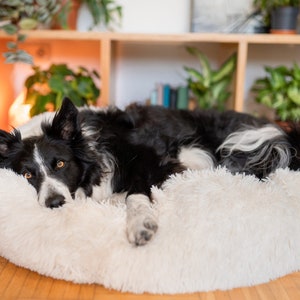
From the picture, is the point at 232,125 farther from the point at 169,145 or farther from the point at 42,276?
the point at 42,276

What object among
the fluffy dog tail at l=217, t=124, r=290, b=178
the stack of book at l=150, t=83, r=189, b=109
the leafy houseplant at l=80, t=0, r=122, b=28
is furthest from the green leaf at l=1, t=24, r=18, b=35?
the fluffy dog tail at l=217, t=124, r=290, b=178

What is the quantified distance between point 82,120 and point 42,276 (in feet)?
2.73

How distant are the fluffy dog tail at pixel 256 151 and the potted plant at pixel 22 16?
150 centimetres

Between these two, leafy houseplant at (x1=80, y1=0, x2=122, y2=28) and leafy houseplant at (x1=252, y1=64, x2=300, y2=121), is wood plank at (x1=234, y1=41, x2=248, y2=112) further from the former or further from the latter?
leafy houseplant at (x1=80, y1=0, x2=122, y2=28)

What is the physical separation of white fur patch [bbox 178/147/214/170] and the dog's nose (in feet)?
2.79

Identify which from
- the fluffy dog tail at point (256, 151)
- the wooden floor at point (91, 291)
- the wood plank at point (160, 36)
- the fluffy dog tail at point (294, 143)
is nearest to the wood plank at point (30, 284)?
the wooden floor at point (91, 291)

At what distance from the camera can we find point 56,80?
342 centimetres

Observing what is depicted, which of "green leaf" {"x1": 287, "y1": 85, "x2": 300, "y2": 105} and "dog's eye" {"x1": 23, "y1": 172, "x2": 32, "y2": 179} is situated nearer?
"dog's eye" {"x1": 23, "y1": 172, "x2": 32, "y2": 179}

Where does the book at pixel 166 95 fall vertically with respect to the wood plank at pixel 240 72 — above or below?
below

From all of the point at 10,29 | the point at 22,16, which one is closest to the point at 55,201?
the point at 10,29

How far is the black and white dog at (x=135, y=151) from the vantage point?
6.96 ft

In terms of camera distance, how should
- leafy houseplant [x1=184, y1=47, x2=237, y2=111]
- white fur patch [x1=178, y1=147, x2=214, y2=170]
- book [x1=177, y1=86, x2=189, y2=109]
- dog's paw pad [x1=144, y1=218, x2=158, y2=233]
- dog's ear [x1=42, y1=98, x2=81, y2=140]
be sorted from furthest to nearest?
book [x1=177, y1=86, x2=189, y2=109]
leafy houseplant [x1=184, y1=47, x2=237, y2=111]
white fur patch [x1=178, y1=147, x2=214, y2=170]
dog's ear [x1=42, y1=98, x2=81, y2=140]
dog's paw pad [x1=144, y1=218, x2=158, y2=233]

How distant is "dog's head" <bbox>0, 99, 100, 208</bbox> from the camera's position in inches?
82.4

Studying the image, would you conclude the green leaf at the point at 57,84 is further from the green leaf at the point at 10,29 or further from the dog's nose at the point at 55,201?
the dog's nose at the point at 55,201
